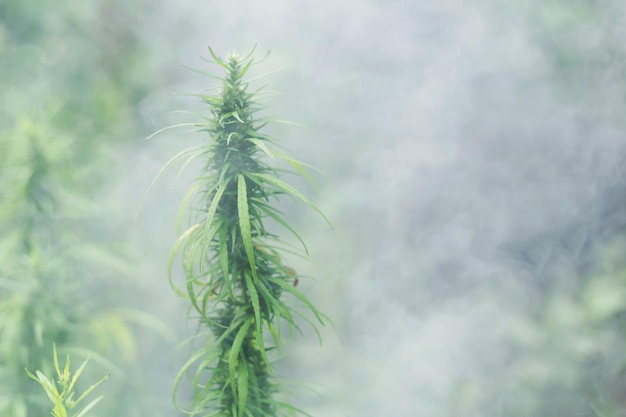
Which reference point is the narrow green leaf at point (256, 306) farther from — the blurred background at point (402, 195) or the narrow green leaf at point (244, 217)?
the blurred background at point (402, 195)

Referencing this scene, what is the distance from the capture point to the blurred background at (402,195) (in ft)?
4.21

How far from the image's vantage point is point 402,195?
139 centimetres

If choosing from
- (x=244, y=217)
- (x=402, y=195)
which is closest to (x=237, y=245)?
(x=244, y=217)

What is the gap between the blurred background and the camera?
1.28 metres

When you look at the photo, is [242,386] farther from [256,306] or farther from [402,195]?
[402,195]

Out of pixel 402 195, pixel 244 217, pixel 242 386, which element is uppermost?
pixel 402 195

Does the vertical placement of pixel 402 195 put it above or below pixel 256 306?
above

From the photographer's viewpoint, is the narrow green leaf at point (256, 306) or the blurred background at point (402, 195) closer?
the narrow green leaf at point (256, 306)

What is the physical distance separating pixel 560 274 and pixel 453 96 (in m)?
0.43

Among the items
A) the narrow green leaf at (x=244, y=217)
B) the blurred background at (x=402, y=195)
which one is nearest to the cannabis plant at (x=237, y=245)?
the narrow green leaf at (x=244, y=217)

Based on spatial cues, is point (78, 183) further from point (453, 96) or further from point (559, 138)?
point (559, 138)

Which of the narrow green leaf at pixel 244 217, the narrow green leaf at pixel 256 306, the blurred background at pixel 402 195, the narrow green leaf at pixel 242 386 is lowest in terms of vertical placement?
the narrow green leaf at pixel 242 386

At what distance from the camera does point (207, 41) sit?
1.46 meters

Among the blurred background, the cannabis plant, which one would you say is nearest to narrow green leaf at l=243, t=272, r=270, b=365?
the cannabis plant
